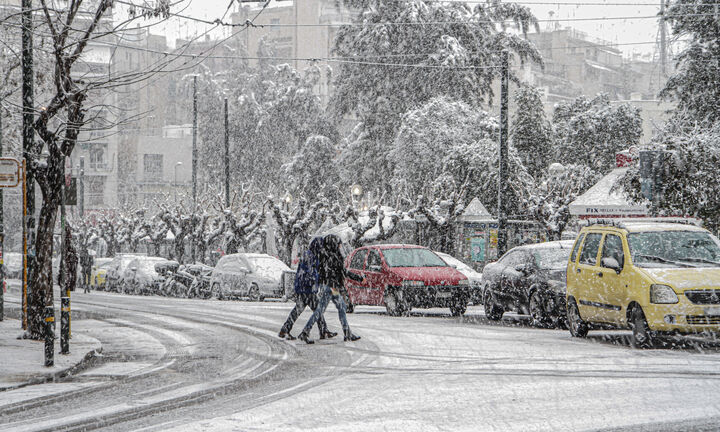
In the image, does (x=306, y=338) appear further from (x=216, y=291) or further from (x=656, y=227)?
(x=216, y=291)

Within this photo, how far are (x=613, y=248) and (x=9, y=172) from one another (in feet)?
30.7

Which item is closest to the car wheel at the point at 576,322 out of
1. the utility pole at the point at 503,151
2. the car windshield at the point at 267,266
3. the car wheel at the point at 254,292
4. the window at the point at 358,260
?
the window at the point at 358,260

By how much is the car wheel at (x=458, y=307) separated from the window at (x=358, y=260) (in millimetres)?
2517

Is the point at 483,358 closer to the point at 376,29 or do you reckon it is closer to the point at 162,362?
the point at 162,362

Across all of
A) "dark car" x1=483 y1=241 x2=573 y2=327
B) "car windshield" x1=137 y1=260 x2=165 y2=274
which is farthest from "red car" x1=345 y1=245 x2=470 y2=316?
"car windshield" x1=137 y1=260 x2=165 y2=274

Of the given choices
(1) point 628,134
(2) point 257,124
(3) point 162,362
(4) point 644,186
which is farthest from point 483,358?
(2) point 257,124

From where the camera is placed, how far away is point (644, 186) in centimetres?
1806

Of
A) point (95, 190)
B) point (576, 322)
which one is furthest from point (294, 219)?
point (95, 190)

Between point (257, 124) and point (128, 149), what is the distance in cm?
2439

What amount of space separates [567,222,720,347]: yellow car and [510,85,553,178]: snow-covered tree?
128 ft

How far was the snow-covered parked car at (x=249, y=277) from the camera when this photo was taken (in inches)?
1216

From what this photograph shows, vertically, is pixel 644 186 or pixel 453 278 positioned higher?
pixel 644 186

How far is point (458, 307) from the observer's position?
2042 centimetres

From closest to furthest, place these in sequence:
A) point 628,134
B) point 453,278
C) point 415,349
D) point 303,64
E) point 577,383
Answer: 1. point 577,383
2. point 415,349
3. point 453,278
4. point 628,134
5. point 303,64
